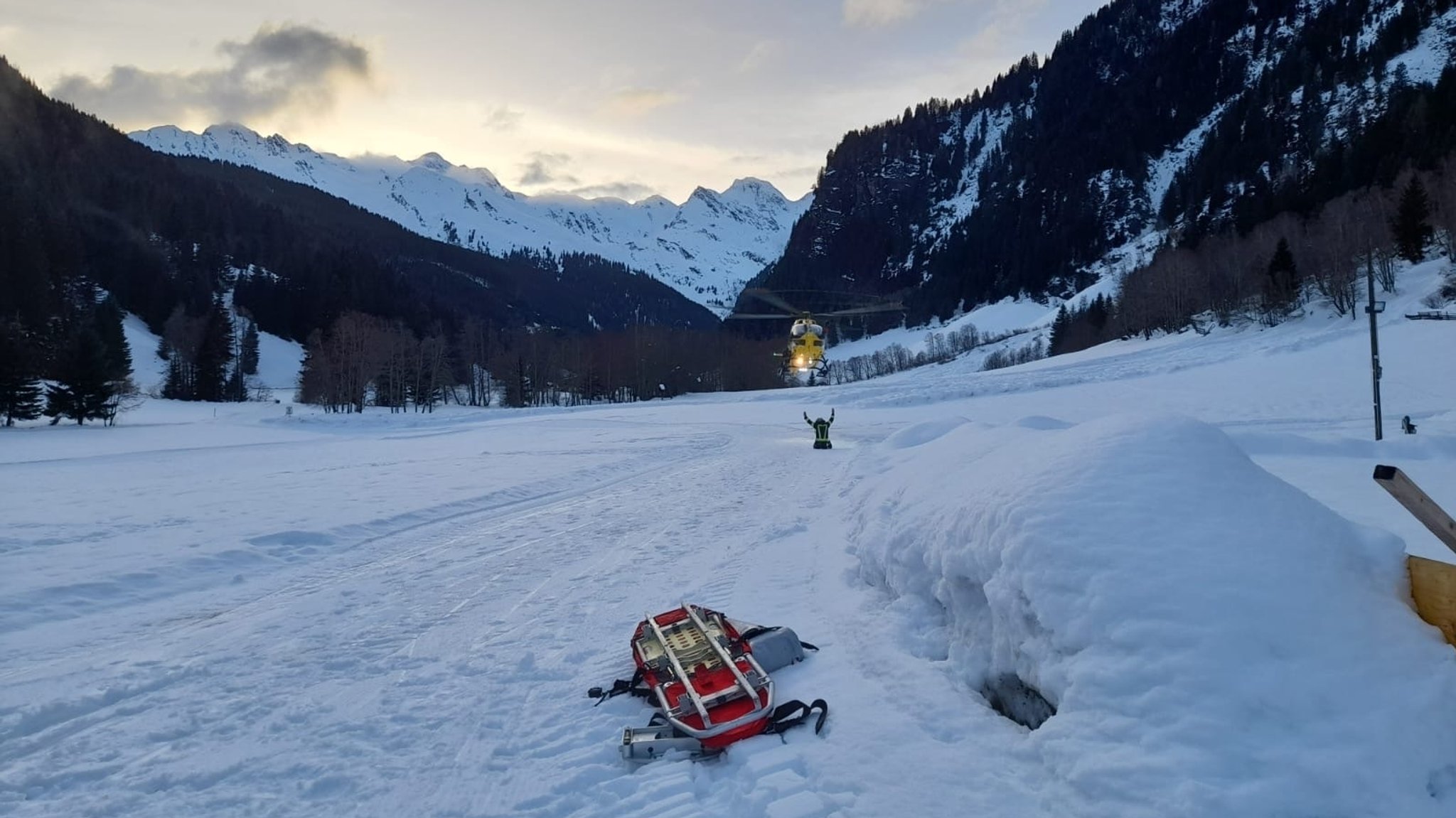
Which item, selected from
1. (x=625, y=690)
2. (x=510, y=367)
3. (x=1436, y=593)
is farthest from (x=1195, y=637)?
(x=510, y=367)

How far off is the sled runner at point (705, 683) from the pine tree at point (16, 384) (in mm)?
45720

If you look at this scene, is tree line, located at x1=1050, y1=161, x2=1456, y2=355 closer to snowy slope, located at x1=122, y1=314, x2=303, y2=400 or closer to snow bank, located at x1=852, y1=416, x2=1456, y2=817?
snow bank, located at x1=852, y1=416, x2=1456, y2=817

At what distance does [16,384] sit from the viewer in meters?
35.7

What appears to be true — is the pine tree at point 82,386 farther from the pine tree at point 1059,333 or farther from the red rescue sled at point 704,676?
the pine tree at point 1059,333

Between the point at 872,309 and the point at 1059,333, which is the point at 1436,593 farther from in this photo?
the point at 1059,333

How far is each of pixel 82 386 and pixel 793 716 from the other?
48.5 m

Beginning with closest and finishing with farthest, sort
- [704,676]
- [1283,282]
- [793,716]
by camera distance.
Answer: [793,716], [704,676], [1283,282]

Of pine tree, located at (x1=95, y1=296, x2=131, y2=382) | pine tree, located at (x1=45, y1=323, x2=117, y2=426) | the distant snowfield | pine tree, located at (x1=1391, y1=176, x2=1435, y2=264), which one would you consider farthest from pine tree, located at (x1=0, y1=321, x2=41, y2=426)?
pine tree, located at (x1=1391, y1=176, x2=1435, y2=264)

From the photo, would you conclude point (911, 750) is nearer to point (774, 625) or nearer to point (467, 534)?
point (774, 625)

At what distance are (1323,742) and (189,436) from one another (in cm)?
4134

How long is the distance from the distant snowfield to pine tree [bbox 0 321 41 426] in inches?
1338

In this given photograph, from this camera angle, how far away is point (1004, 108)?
19450 centimetres

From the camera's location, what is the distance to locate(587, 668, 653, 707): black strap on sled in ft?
17.3

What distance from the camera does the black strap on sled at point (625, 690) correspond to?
5.27 meters
